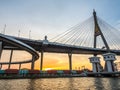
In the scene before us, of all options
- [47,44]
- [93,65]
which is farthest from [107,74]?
[47,44]

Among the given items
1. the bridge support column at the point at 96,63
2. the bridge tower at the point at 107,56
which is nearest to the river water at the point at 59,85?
the bridge tower at the point at 107,56

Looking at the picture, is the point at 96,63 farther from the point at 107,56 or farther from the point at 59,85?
the point at 59,85

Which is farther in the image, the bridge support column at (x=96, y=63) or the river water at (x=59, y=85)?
the bridge support column at (x=96, y=63)

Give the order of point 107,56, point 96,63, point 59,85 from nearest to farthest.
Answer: point 59,85 < point 107,56 < point 96,63

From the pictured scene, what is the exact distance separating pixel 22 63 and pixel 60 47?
64.9m

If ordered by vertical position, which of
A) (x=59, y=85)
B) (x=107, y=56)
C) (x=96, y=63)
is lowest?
(x=59, y=85)

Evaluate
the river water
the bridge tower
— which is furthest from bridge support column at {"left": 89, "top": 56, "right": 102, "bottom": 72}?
the river water

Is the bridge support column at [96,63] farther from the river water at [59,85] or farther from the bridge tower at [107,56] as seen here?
the river water at [59,85]

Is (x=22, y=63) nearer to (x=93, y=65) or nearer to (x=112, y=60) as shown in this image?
(x=93, y=65)

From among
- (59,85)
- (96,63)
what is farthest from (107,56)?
(59,85)

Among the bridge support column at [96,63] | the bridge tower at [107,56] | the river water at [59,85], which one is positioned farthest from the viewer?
the bridge support column at [96,63]

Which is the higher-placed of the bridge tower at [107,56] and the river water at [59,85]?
the bridge tower at [107,56]

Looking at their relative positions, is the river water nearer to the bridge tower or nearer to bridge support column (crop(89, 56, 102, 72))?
the bridge tower

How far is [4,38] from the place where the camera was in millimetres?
61219
